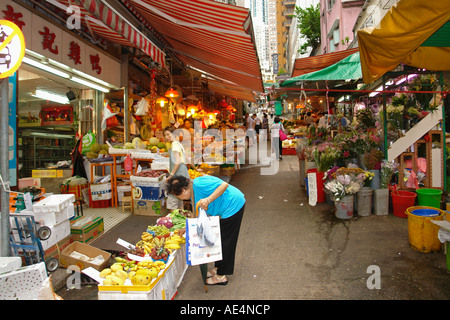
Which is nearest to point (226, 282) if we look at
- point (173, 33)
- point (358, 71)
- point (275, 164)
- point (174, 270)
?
point (174, 270)

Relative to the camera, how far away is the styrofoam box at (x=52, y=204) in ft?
13.4

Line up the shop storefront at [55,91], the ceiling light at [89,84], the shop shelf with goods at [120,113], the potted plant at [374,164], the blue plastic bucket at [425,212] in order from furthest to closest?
the shop shelf with goods at [120,113] → the ceiling light at [89,84] → the potted plant at [374,164] → the shop storefront at [55,91] → the blue plastic bucket at [425,212]

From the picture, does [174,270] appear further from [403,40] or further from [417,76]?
[417,76]

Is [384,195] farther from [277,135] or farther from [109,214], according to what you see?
[277,135]

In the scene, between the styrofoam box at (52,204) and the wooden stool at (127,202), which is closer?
the styrofoam box at (52,204)

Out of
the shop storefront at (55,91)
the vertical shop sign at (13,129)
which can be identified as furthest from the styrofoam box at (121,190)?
the vertical shop sign at (13,129)

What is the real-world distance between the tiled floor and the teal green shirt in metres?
3.17

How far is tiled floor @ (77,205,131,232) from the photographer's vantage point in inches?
242

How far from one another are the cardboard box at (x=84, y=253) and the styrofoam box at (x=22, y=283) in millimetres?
1051

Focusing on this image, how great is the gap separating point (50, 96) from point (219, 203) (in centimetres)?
709

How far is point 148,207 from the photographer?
22.1 ft

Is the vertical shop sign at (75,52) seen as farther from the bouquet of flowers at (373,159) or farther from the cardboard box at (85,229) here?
the bouquet of flowers at (373,159)

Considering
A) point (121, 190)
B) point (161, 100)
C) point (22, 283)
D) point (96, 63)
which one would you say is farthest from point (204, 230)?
point (161, 100)

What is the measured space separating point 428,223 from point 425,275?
871mm
